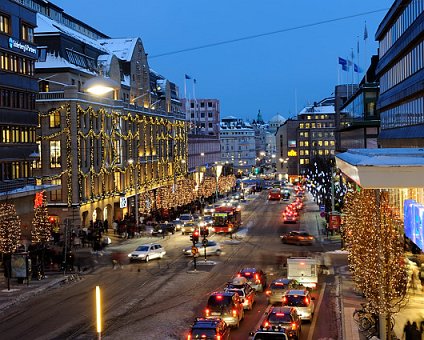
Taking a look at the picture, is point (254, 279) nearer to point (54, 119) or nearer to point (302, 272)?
point (302, 272)

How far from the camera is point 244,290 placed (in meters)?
34.7

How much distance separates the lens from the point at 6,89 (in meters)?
53.0

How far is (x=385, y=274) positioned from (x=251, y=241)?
40.0m

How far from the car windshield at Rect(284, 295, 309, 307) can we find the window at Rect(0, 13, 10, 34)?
31223 millimetres

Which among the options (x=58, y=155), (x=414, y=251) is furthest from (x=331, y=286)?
(x=58, y=155)

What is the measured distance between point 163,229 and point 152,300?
33397 mm

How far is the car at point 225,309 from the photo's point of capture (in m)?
30.5

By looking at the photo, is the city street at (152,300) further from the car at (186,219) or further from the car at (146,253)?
the car at (186,219)

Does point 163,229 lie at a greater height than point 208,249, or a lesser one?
greater

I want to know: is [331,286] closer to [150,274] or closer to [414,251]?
[414,251]

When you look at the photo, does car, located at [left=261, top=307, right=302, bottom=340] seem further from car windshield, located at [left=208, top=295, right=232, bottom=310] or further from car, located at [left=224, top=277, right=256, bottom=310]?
car, located at [left=224, top=277, right=256, bottom=310]

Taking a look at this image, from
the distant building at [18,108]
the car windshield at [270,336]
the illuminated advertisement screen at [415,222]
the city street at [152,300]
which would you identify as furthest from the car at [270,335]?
the distant building at [18,108]

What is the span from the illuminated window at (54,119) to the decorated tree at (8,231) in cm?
2263

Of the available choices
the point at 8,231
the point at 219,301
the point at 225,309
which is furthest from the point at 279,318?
the point at 8,231
